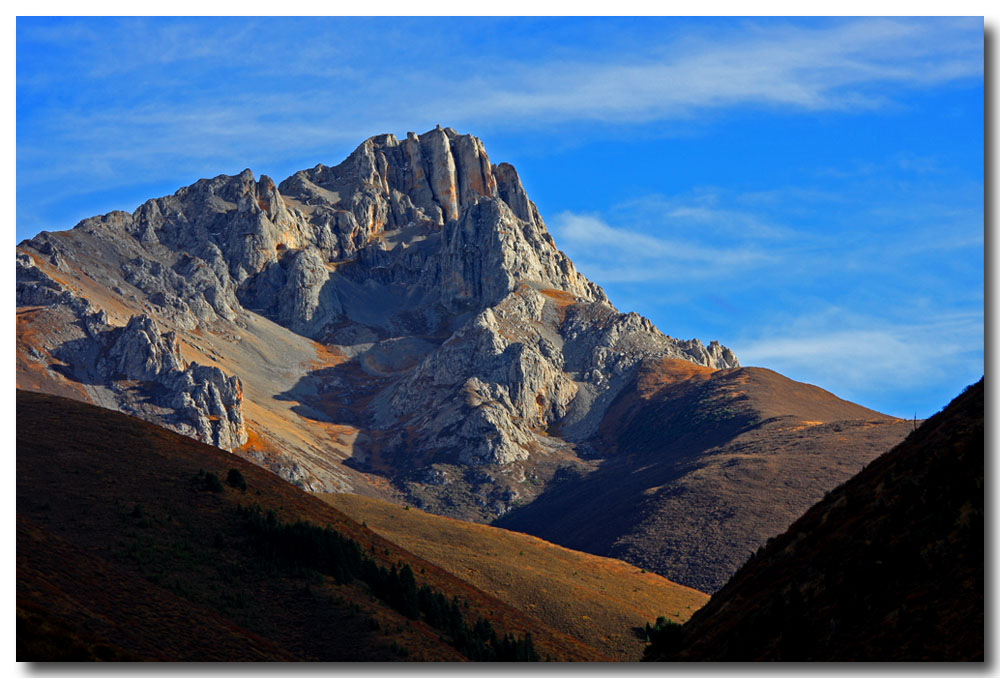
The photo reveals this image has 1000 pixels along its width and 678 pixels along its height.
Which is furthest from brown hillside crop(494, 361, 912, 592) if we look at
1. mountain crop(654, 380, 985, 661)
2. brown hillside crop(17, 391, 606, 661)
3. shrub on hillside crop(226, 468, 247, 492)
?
mountain crop(654, 380, 985, 661)

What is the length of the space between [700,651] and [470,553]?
66.6 metres

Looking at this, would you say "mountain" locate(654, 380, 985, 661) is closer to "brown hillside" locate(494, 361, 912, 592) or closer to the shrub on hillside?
the shrub on hillside

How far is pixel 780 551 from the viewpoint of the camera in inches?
1742

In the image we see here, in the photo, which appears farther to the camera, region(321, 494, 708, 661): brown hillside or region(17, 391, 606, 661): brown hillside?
region(321, 494, 708, 661): brown hillside

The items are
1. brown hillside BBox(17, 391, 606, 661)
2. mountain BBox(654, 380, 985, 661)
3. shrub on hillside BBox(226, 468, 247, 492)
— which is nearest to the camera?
mountain BBox(654, 380, 985, 661)

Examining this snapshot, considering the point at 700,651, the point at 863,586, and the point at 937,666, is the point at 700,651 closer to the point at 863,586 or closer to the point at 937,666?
the point at 863,586

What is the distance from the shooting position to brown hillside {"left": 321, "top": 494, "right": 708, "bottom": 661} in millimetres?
83875

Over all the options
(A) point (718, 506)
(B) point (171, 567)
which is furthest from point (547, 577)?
(A) point (718, 506)

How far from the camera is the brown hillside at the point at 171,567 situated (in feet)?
141

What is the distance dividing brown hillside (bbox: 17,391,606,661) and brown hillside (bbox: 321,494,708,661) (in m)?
11.4

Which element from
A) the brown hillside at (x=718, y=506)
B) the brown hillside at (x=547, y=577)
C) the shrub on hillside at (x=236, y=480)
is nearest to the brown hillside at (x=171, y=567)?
the shrub on hillside at (x=236, y=480)

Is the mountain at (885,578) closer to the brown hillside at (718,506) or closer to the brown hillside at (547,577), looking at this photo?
the brown hillside at (547,577)

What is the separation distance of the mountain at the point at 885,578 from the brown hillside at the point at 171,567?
18.4 metres

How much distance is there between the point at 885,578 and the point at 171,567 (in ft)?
118
